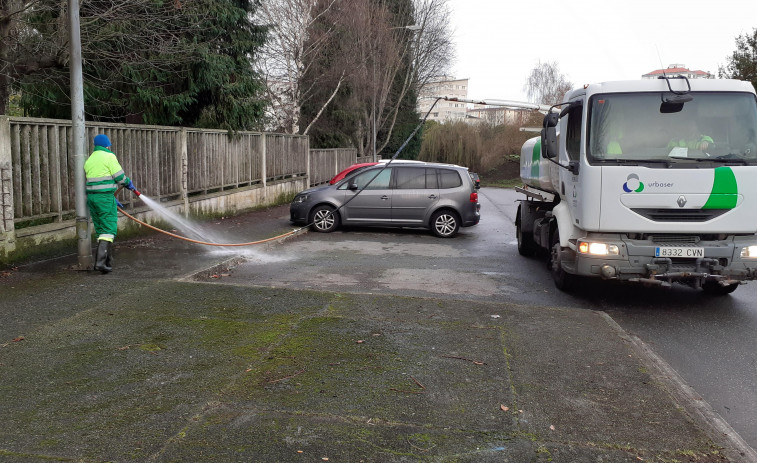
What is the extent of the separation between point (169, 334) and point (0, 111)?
782 cm

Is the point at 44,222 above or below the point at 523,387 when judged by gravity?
above

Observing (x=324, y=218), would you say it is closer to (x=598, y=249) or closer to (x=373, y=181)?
(x=373, y=181)

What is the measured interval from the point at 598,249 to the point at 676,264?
0.90 meters

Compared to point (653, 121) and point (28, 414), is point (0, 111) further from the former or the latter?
point (653, 121)

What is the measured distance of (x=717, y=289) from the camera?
877 centimetres

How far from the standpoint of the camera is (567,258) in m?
8.05

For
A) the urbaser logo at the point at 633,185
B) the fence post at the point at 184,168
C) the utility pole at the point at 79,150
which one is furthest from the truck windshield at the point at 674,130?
the fence post at the point at 184,168

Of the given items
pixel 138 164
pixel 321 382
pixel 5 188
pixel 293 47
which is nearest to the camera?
pixel 321 382

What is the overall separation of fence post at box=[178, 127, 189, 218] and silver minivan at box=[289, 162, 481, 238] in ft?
8.23

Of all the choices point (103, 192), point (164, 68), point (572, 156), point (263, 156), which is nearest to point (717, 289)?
point (572, 156)

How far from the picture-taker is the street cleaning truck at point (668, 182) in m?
7.20

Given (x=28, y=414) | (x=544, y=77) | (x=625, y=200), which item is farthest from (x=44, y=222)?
(x=544, y=77)

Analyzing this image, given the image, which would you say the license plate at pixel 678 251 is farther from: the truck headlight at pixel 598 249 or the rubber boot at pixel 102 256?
the rubber boot at pixel 102 256

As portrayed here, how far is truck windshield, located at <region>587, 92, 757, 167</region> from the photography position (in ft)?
24.0
